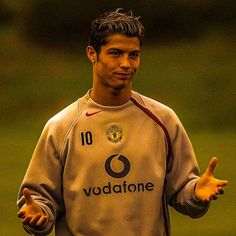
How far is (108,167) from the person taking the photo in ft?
15.2

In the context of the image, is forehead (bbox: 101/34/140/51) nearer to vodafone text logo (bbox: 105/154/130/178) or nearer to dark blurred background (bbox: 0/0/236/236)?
vodafone text logo (bbox: 105/154/130/178)

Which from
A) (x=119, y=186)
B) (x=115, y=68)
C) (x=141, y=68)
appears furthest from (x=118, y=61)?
(x=141, y=68)

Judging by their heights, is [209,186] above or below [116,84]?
below

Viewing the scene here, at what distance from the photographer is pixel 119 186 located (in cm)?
462

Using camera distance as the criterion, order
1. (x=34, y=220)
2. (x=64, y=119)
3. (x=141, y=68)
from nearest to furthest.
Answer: (x=34, y=220)
(x=64, y=119)
(x=141, y=68)

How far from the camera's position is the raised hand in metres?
4.54

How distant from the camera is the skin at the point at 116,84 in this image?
451 centimetres

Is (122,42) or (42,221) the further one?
(122,42)

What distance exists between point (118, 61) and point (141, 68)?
10046 millimetres

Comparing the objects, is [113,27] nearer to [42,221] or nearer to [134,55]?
[134,55]

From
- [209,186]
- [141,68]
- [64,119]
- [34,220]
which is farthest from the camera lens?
[141,68]

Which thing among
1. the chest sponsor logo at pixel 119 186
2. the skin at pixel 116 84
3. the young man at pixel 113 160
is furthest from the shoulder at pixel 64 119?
the chest sponsor logo at pixel 119 186

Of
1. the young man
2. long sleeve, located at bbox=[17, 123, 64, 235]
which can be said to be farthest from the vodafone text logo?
long sleeve, located at bbox=[17, 123, 64, 235]

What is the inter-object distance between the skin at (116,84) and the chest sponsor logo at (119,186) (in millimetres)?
229
